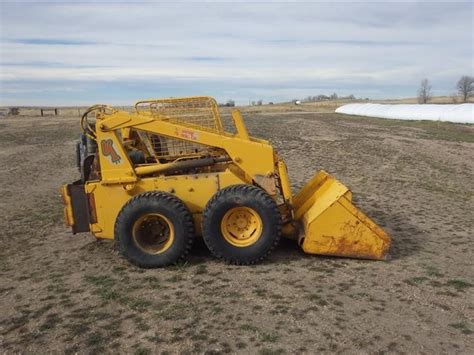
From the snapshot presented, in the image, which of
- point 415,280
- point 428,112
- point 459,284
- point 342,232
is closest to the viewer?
point 459,284

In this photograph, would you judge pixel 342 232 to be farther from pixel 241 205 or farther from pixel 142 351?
pixel 142 351

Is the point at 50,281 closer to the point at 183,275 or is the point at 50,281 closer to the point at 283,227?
the point at 183,275

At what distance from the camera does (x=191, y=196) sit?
6711mm

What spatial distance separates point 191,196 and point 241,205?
0.75m

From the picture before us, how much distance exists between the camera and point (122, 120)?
21.8 ft

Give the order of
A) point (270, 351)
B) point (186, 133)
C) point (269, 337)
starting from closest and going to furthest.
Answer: point (270, 351)
point (269, 337)
point (186, 133)

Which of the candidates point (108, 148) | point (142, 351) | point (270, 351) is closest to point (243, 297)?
point (270, 351)

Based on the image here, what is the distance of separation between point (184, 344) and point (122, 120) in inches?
128

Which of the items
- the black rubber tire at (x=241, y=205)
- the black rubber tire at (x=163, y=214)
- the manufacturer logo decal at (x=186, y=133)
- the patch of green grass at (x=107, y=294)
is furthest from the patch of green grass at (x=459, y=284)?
the patch of green grass at (x=107, y=294)

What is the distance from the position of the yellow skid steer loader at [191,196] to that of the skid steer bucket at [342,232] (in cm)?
1

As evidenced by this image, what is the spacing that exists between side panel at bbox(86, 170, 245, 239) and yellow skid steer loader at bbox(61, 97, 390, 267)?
0.01 m

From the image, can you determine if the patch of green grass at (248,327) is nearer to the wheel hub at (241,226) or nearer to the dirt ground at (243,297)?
the dirt ground at (243,297)

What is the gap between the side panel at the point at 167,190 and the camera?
6691mm

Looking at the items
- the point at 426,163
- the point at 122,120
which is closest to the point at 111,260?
the point at 122,120
